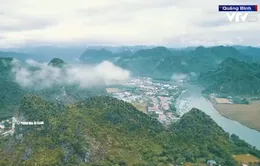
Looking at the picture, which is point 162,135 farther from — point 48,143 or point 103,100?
point 48,143

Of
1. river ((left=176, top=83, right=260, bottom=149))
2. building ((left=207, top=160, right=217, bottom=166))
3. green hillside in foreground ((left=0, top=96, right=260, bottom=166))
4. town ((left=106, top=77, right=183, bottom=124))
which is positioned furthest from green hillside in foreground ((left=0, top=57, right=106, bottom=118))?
building ((left=207, top=160, right=217, bottom=166))

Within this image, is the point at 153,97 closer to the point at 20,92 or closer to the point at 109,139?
the point at 20,92

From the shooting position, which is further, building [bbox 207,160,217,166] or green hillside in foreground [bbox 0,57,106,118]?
green hillside in foreground [bbox 0,57,106,118]

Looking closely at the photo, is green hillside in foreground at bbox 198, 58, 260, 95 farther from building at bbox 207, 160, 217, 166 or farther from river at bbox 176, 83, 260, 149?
building at bbox 207, 160, 217, 166

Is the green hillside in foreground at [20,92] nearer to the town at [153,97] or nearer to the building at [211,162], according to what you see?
the town at [153,97]

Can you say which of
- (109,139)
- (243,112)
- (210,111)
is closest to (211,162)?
(109,139)

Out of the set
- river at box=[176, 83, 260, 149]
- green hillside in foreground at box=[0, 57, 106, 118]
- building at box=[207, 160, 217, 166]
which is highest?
green hillside in foreground at box=[0, 57, 106, 118]

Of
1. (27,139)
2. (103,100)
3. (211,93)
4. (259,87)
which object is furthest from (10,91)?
(259,87)
